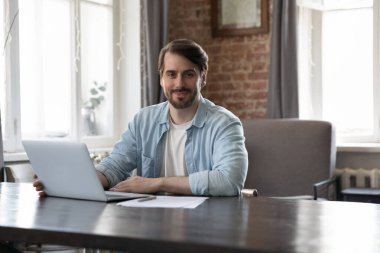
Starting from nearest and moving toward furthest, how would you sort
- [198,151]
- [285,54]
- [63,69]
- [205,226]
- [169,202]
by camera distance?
[205,226]
[169,202]
[198,151]
[63,69]
[285,54]

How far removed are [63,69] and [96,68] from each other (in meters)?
0.40

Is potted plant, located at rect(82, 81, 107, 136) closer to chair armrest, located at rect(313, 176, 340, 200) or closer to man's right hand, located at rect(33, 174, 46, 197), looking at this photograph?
chair armrest, located at rect(313, 176, 340, 200)

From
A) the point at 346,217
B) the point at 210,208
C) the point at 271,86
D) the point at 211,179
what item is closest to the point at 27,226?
the point at 210,208

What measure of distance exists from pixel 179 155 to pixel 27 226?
1095 mm

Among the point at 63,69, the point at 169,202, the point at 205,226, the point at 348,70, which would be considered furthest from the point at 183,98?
the point at 348,70

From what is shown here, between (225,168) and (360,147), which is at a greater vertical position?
(225,168)

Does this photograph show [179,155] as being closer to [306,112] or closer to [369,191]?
[369,191]

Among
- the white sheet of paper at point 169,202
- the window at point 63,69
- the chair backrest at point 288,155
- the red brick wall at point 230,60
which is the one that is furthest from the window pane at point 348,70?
the white sheet of paper at point 169,202

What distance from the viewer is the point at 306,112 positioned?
5.19 meters

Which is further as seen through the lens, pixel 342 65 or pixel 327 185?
pixel 342 65

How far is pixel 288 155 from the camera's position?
4.54 metres

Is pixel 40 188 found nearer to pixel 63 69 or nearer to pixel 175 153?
pixel 175 153

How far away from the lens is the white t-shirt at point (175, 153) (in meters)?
2.77

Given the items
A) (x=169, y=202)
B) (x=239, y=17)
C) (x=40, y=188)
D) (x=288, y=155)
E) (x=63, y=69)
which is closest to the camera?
(x=169, y=202)
